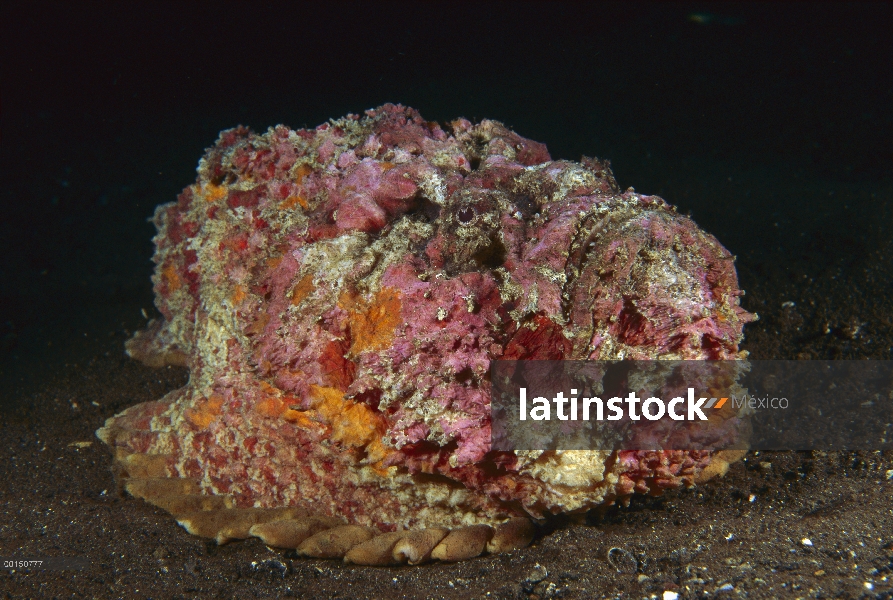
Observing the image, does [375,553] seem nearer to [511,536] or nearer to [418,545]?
[418,545]

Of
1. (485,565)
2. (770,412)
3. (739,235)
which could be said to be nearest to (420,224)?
(485,565)

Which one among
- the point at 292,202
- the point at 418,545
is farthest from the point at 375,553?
the point at 292,202

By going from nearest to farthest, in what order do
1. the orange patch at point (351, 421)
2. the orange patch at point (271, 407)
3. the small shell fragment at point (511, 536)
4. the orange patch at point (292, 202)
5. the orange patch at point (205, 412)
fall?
the orange patch at point (351, 421), the small shell fragment at point (511, 536), the orange patch at point (271, 407), the orange patch at point (292, 202), the orange patch at point (205, 412)

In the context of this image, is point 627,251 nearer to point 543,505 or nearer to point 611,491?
point 611,491

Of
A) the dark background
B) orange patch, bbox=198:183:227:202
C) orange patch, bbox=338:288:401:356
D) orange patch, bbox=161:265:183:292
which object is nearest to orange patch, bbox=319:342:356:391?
orange patch, bbox=338:288:401:356

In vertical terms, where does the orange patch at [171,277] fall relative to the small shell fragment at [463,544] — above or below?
above

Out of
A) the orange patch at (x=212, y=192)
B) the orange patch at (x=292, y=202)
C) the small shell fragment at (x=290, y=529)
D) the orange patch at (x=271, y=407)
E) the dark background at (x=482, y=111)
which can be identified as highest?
the dark background at (x=482, y=111)

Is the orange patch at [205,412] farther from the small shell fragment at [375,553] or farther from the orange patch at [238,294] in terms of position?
the small shell fragment at [375,553]

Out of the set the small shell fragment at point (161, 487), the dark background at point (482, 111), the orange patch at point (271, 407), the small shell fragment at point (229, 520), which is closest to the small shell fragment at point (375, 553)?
the small shell fragment at point (229, 520)
